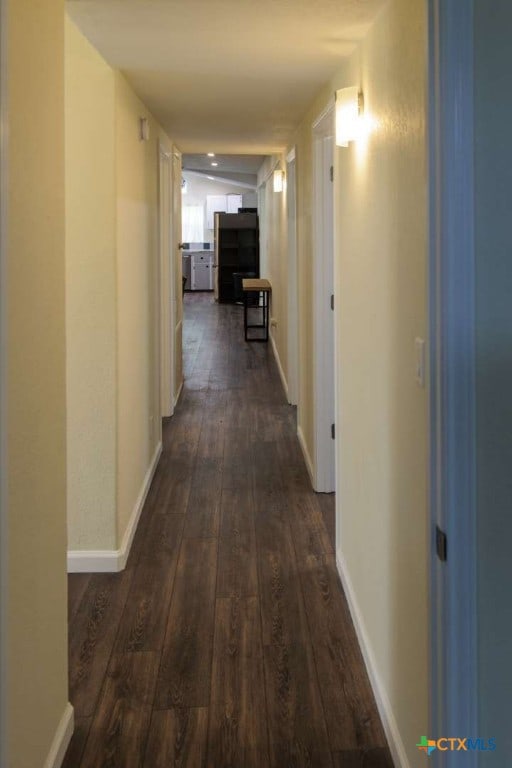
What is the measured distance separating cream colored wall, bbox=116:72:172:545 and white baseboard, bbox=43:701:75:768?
4.07ft

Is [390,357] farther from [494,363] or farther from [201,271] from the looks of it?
[201,271]

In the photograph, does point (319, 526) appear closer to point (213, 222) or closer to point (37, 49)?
point (37, 49)

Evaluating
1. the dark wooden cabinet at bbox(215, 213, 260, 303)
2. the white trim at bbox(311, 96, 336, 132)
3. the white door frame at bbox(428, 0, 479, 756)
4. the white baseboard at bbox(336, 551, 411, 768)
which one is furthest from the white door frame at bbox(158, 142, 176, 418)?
the dark wooden cabinet at bbox(215, 213, 260, 303)

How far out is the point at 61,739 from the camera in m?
1.99

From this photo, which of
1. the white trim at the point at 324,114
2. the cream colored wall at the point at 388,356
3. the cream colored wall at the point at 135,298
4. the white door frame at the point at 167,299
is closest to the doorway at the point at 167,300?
the white door frame at the point at 167,299

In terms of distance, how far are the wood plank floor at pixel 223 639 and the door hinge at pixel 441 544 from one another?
3.17ft

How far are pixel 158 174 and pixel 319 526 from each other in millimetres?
2555

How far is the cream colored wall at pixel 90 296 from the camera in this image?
120 inches

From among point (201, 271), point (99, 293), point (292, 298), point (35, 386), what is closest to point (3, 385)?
point (35, 386)

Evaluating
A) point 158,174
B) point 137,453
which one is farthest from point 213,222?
point 137,453

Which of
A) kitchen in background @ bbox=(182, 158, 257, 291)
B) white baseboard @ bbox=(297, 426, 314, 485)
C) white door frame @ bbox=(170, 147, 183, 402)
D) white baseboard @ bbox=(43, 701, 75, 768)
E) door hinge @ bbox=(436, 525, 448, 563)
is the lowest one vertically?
white baseboard @ bbox=(43, 701, 75, 768)

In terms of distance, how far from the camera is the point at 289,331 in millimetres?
6273

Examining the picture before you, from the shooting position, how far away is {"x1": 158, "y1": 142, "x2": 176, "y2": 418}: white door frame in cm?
545

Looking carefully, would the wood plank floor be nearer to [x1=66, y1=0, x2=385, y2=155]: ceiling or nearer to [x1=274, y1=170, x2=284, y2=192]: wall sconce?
[x1=66, y1=0, x2=385, y2=155]: ceiling
